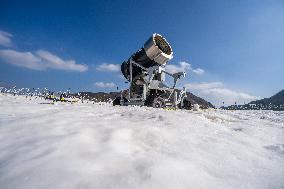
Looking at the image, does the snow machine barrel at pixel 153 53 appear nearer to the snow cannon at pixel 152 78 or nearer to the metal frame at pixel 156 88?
the snow cannon at pixel 152 78

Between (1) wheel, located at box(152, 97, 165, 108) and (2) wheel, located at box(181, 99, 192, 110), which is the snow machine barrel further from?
(2) wheel, located at box(181, 99, 192, 110)

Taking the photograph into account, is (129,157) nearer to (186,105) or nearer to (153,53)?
(153,53)

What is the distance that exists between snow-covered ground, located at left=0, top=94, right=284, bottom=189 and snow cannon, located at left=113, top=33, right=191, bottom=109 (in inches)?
342

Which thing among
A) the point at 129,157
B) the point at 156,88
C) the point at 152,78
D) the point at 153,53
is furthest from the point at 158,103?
the point at 129,157

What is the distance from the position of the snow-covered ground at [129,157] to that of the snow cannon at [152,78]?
8.68 meters

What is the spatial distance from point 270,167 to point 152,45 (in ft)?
33.6

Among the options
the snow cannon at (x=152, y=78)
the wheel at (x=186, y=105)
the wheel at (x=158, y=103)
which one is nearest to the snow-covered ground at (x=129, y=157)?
the wheel at (x=158, y=103)

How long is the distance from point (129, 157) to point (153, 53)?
10495mm

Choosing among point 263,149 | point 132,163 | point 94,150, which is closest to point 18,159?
point 94,150

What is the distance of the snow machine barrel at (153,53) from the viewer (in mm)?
12305

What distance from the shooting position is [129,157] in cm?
233

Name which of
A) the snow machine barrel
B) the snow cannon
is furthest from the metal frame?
the snow machine barrel

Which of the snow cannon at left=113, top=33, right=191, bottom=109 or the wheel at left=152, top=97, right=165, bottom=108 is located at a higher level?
the snow cannon at left=113, top=33, right=191, bottom=109

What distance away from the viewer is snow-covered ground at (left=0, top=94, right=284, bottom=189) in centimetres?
185
